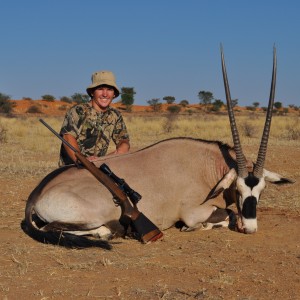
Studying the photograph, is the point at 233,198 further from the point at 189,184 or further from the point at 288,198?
the point at 288,198

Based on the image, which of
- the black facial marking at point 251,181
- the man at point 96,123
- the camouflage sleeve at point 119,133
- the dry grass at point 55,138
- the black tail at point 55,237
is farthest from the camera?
the dry grass at point 55,138

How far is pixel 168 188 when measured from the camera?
5.55 meters

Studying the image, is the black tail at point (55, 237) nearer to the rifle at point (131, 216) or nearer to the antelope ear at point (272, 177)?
the rifle at point (131, 216)

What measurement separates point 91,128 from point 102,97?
0.41 metres

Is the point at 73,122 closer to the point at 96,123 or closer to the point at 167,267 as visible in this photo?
the point at 96,123

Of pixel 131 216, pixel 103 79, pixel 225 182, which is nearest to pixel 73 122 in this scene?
pixel 103 79

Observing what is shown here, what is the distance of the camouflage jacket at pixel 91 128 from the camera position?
6.53m

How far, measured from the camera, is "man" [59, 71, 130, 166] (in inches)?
258

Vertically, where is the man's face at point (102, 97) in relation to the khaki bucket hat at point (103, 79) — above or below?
below

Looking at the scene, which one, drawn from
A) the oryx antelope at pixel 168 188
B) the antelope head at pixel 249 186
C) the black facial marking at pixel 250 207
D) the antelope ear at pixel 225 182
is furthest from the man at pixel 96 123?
the black facial marking at pixel 250 207

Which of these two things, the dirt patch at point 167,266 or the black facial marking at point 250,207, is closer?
the dirt patch at point 167,266

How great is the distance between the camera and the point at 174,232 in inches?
221

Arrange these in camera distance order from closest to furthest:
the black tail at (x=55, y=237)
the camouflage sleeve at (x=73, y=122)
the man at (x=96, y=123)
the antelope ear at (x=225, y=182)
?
the black tail at (x=55, y=237), the antelope ear at (x=225, y=182), the camouflage sleeve at (x=73, y=122), the man at (x=96, y=123)

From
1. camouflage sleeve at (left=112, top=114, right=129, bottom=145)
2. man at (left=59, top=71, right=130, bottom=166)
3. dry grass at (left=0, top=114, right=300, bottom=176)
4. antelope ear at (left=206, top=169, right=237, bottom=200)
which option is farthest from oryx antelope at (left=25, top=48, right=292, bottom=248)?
dry grass at (left=0, top=114, right=300, bottom=176)
